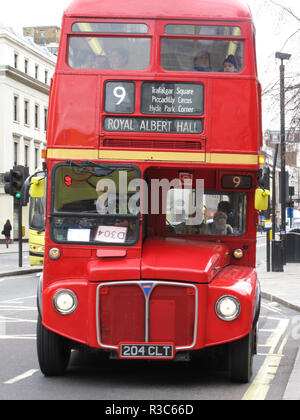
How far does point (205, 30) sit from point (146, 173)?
1.70 meters

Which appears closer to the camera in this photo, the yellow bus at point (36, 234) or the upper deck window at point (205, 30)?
the upper deck window at point (205, 30)

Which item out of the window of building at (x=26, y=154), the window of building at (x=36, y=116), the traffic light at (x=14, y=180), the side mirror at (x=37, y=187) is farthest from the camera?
the window of building at (x=36, y=116)

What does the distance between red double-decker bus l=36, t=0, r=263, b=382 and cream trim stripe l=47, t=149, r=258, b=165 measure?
1 cm

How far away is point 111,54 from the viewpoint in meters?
8.40

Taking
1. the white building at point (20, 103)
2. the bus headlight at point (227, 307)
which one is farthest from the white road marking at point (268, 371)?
the white building at point (20, 103)

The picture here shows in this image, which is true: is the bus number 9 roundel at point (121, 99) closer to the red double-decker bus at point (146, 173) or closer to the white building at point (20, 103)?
the red double-decker bus at point (146, 173)

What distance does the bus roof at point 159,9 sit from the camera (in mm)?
8531

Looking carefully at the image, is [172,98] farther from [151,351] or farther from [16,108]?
[16,108]

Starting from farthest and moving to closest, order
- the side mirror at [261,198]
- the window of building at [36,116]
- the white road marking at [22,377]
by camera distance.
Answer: the window of building at [36,116]
the side mirror at [261,198]
the white road marking at [22,377]

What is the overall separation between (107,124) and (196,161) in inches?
39.3

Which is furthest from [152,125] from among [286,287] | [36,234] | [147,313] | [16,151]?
[16,151]

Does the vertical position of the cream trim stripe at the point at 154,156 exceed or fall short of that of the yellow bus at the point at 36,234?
it exceeds it

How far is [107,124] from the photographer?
827 cm
